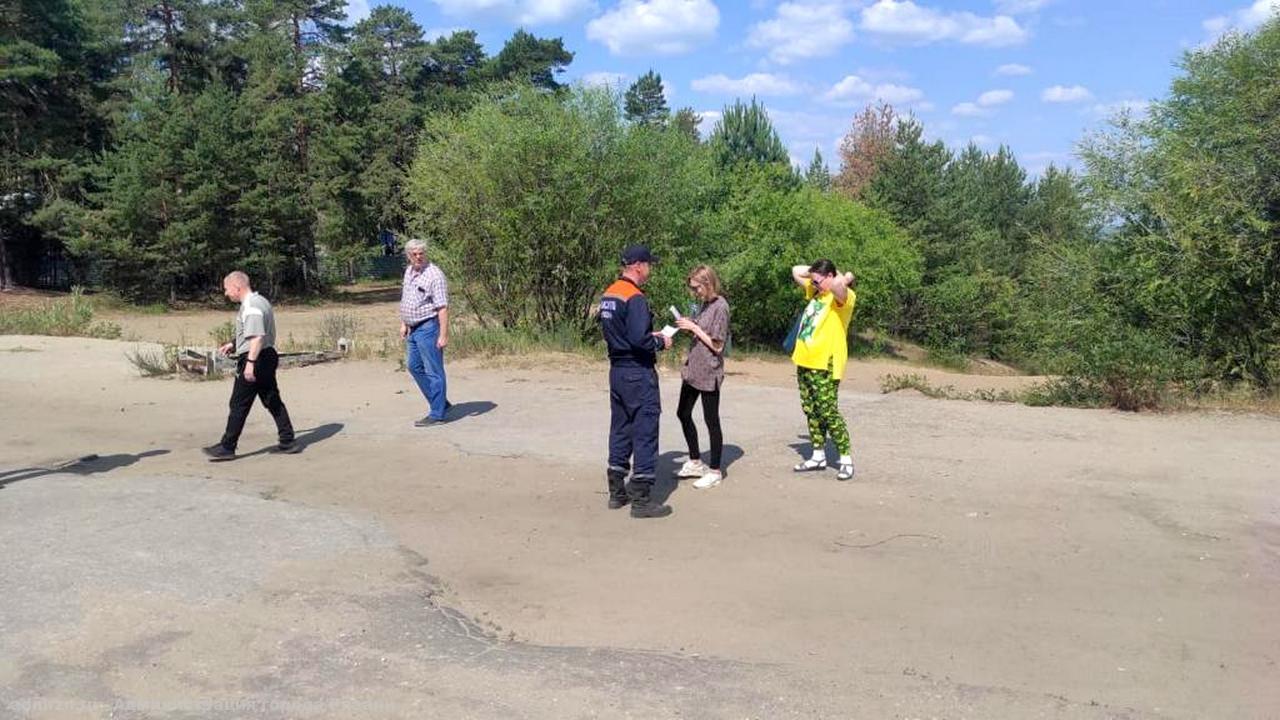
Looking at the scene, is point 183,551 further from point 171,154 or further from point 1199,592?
point 171,154

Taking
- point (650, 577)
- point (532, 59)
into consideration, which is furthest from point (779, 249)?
point (532, 59)

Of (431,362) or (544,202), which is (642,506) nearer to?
(431,362)

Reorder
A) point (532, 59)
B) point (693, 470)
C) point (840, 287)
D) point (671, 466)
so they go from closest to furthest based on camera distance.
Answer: point (840, 287), point (693, 470), point (671, 466), point (532, 59)

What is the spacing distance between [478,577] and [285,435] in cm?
407

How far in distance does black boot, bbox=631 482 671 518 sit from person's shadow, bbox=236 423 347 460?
12.7ft

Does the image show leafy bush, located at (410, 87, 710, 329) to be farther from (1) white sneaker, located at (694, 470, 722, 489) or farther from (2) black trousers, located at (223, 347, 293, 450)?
(1) white sneaker, located at (694, 470, 722, 489)

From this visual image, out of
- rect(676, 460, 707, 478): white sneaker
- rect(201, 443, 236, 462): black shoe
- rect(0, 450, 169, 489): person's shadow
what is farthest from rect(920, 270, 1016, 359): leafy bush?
rect(0, 450, 169, 489): person's shadow

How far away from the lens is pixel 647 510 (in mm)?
6516

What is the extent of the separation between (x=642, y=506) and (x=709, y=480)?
0.89 metres

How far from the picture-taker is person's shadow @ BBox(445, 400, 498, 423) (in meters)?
10.2

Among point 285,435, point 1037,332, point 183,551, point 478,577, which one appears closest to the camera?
point 478,577

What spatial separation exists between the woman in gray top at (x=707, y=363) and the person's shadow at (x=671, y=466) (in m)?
0.25

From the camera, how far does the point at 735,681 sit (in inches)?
160

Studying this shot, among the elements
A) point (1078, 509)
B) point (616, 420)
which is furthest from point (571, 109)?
point (1078, 509)
